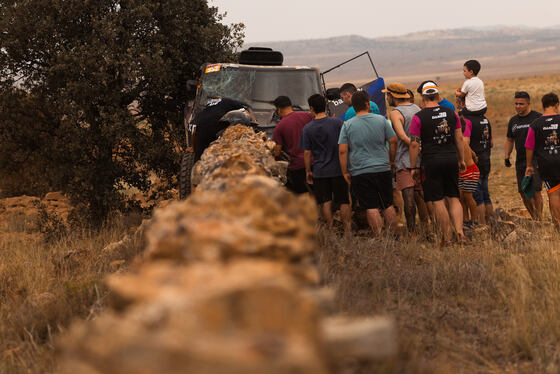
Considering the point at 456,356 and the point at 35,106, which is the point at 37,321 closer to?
the point at 456,356

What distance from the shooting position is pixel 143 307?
6.98 feet

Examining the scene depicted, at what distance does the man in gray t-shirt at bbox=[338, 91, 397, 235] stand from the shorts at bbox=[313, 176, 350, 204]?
311 mm

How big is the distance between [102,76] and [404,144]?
488cm

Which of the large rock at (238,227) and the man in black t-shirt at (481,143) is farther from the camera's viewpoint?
the man in black t-shirt at (481,143)

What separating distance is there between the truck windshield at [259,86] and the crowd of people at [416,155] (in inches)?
56.1

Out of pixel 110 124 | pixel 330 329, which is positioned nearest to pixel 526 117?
pixel 110 124

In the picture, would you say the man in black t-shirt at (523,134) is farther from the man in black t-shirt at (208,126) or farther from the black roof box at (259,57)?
the black roof box at (259,57)

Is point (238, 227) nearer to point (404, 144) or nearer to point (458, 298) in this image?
point (458, 298)

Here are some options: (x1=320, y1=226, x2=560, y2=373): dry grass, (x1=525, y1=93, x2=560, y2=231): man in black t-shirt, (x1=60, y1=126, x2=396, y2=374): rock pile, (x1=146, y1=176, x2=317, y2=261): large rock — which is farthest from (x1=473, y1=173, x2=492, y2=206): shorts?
(x1=60, y1=126, x2=396, y2=374): rock pile

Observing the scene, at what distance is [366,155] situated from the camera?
7230 mm

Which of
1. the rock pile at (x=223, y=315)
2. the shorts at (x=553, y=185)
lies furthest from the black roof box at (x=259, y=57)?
the rock pile at (x=223, y=315)

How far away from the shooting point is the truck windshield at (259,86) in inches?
388

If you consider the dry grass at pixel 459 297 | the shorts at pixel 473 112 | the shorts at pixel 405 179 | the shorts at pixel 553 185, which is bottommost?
the dry grass at pixel 459 297

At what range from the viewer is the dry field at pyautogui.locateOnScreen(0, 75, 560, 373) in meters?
4.21
